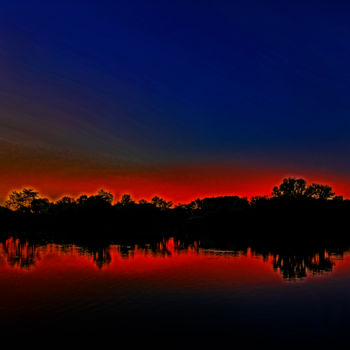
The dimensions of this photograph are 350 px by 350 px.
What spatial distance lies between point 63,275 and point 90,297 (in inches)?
510

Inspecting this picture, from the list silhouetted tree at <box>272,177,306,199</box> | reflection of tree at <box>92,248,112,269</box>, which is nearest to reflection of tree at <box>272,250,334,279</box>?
reflection of tree at <box>92,248,112,269</box>

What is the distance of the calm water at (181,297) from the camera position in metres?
24.4

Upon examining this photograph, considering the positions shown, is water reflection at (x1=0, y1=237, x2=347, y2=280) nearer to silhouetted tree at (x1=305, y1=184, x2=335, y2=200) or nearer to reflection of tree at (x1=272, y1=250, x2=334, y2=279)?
reflection of tree at (x1=272, y1=250, x2=334, y2=279)

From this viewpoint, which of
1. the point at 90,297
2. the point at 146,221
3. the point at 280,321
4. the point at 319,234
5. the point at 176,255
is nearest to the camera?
the point at 280,321

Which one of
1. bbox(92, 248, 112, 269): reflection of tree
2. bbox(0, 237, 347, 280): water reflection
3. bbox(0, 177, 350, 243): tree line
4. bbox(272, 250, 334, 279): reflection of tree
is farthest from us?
bbox(0, 177, 350, 243): tree line

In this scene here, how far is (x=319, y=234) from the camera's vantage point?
360 feet

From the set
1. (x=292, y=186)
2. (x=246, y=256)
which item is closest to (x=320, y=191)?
(x=292, y=186)

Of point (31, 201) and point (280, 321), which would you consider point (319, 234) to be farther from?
point (31, 201)

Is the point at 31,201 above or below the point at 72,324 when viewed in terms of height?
above

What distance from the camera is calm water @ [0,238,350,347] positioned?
962 inches

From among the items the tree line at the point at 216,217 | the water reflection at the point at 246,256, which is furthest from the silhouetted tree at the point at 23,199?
the water reflection at the point at 246,256

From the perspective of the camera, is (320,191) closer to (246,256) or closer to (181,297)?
(246,256)

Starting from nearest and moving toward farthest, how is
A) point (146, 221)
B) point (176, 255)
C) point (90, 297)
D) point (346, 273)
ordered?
point (90, 297) < point (346, 273) < point (176, 255) < point (146, 221)

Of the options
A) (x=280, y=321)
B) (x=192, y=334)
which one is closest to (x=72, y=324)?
(x=192, y=334)
